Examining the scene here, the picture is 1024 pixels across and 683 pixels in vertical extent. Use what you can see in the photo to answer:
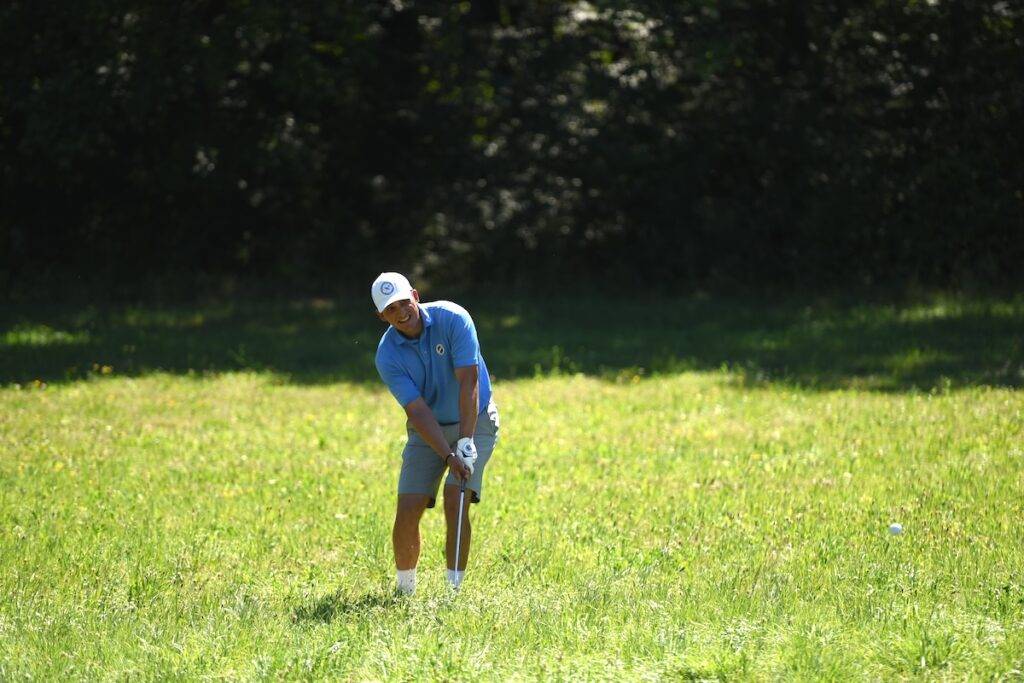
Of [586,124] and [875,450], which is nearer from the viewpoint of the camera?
[875,450]

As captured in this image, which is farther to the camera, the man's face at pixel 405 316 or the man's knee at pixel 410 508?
the man's knee at pixel 410 508

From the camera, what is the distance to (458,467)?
6652 mm

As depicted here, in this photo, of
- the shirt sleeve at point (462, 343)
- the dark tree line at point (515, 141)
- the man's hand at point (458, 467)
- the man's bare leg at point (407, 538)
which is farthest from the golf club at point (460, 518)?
the dark tree line at point (515, 141)

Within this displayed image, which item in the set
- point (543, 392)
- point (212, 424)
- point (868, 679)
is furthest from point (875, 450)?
point (212, 424)

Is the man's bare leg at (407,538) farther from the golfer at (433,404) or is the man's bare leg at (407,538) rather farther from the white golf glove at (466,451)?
the white golf glove at (466,451)

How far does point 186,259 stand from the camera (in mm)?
20672

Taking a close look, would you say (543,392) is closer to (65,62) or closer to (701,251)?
(701,251)

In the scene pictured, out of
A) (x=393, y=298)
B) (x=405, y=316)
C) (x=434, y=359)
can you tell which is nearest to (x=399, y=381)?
(x=434, y=359)

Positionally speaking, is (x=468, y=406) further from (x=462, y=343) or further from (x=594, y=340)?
(x=594, y=340)

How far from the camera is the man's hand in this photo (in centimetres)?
662

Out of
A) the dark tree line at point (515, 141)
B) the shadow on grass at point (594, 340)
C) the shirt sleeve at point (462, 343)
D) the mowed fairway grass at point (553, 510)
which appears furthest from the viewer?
the dark tree line at point (515, 141)

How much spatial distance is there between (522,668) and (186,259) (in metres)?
16.2

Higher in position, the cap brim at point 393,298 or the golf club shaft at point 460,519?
the cap brim at point 393,298

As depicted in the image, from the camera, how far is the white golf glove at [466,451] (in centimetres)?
659
